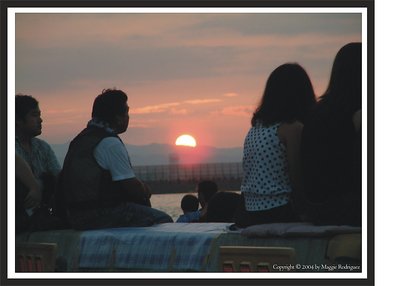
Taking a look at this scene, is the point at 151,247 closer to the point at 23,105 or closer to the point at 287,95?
the point at 287,95

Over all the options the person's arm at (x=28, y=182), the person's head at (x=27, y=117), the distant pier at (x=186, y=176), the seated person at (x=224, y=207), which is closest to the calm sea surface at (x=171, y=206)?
the seated person at (x=224, y=207)

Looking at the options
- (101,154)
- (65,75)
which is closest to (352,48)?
(101,154)

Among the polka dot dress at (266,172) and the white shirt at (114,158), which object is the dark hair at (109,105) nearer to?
the white shirt at (114,158)

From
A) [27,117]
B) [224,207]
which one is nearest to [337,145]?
[224,207]

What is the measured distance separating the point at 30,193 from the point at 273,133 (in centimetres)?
152

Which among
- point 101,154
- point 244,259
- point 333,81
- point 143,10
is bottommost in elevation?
point 244,259

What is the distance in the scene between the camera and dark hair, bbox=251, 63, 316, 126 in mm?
6016

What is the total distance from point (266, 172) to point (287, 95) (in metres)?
0.44

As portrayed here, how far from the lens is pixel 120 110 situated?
6.54m

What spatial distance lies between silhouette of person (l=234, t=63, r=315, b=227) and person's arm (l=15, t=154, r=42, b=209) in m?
1.27

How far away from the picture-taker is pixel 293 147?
5.98 metres

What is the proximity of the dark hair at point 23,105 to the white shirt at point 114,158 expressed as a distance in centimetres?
55
